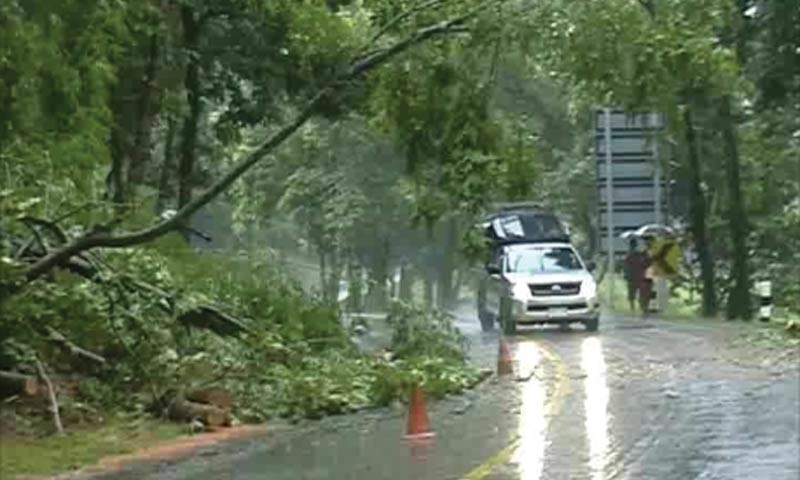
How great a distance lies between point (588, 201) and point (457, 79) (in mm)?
28719

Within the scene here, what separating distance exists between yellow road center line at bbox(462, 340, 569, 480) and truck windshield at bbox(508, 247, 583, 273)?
4039 mm

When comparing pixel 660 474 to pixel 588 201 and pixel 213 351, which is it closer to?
pixel 213 351

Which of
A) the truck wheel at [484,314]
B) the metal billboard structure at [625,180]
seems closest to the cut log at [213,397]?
the truck wheel at [484,314]

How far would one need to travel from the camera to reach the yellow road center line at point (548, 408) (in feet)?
48.1

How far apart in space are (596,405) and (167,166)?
17.1 metres

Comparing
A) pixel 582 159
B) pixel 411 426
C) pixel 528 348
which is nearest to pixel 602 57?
pixel 411 426

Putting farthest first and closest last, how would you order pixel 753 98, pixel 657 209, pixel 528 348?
1. pixel 657 209
2. pixel 753 98
3. pixel 528 348

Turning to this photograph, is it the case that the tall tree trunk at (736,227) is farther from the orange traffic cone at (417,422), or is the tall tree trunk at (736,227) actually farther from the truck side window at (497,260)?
the orange traffic cone at (417,422)

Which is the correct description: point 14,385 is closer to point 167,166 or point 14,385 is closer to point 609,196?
point 167,166

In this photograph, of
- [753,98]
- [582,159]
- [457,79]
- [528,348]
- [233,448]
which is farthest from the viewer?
[582,159]

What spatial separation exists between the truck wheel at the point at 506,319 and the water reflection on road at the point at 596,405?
14.9ft

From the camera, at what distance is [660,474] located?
45.3 ft

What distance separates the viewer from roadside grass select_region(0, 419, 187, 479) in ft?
53.9

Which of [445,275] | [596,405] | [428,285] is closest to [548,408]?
[596,405]
